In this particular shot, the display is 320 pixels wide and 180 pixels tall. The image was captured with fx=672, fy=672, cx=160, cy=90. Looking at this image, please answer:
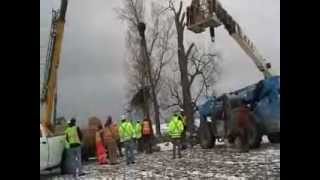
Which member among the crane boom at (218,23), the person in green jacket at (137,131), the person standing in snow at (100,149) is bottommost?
the person standing in snow at (100,149)

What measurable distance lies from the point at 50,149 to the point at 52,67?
3.95ft

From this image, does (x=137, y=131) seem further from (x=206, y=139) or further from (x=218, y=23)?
(x=218, y=23)

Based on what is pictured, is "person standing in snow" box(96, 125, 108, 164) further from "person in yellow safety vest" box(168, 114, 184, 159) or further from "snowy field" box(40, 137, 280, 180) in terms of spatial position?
"person in yellow safety vest" box(168, 114, 184, 159)

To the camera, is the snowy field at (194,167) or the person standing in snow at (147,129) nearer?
the snowy field at (194,167)

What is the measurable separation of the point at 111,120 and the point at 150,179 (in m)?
1.04

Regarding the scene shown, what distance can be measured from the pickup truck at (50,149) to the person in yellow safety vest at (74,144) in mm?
106

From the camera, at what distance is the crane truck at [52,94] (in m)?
9.81

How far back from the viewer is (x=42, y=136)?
966 cm

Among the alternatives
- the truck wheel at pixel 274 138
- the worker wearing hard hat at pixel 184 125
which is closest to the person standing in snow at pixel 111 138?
the worker wearing hard hat at pixel 184 125

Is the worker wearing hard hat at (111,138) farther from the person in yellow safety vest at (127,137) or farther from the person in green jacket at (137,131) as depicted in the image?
the person in green jacket at (137,131)

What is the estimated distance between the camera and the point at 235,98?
10.4m

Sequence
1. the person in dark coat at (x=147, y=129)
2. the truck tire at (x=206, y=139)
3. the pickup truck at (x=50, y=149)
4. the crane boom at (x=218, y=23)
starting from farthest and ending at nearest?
the truck tire at (x=206, y=139), the person in dark coat at (x=147, y=129), the crane boom at (x=218, y=23), the pickup truck at (x=50, y=149)
